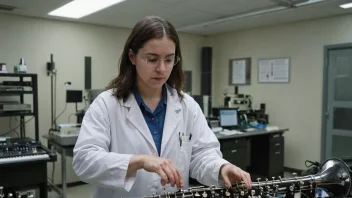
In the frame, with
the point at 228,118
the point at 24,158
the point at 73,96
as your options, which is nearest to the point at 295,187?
the point at 24,158

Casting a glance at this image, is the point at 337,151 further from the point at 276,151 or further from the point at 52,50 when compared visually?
the point at 52,50

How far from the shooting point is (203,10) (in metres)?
4.08

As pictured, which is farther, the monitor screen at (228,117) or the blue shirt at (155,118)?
the monitor screen at (228,117)

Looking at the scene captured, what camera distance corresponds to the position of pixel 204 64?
611 centimetres

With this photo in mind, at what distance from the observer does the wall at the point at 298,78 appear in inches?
179

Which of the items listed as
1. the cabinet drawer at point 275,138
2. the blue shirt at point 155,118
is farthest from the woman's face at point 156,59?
the cabinet drawer at point 275,138

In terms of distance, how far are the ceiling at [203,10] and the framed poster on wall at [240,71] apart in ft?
2.87

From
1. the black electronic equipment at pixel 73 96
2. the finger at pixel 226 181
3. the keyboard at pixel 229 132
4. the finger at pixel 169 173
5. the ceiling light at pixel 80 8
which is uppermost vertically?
the ceiling light at pixel 80 8

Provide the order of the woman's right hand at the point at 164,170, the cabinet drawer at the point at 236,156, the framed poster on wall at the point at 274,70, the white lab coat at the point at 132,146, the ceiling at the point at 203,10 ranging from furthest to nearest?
1. the framed poster on wall at the point at 274,70
2. the cabinet drawer at the point at 236,156
3. the ceiling at the point at 203,10
4. the white lab coat at the point at 132,146
5. the woman's right hand at the point at 164,170

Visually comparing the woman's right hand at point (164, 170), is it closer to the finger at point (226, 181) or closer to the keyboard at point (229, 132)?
the finger at point (226, 181)

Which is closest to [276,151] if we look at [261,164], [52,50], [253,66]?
[261,164]

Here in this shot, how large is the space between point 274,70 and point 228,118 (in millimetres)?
1301

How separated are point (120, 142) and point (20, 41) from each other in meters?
3.78

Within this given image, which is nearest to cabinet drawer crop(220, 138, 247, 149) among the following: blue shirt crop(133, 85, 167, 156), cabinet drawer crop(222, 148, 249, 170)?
cabinet drawer crop(222, 148, 249, 170)
